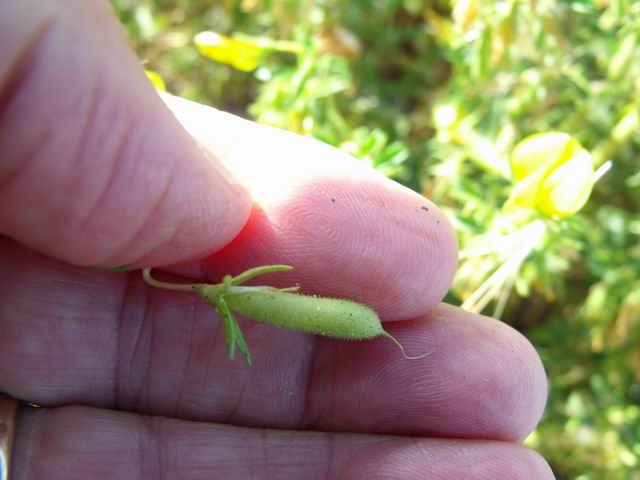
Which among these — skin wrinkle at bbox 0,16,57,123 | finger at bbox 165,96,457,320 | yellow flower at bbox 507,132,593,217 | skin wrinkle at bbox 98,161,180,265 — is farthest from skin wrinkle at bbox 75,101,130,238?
yellow flower at bbox 507,132,593,217

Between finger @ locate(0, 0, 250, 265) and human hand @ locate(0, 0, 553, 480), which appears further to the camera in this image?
human hand @ locate(0, 0, 553, 480)

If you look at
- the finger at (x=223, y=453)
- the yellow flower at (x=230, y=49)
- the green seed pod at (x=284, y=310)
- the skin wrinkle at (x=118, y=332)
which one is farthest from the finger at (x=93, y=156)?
the yellow flower at (x=230, y=49)

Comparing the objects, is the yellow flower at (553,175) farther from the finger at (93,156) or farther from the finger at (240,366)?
the finger at (93,156)

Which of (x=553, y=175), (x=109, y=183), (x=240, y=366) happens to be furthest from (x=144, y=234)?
(x=553, y=175)

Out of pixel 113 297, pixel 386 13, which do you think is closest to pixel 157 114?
pixel 113 297

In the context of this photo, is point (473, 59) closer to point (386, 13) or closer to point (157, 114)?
point (386, 13)

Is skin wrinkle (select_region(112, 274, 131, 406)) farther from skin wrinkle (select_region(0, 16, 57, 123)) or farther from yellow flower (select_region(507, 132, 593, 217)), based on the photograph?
yellow flower (select_region(507, 132, 593, 217))
